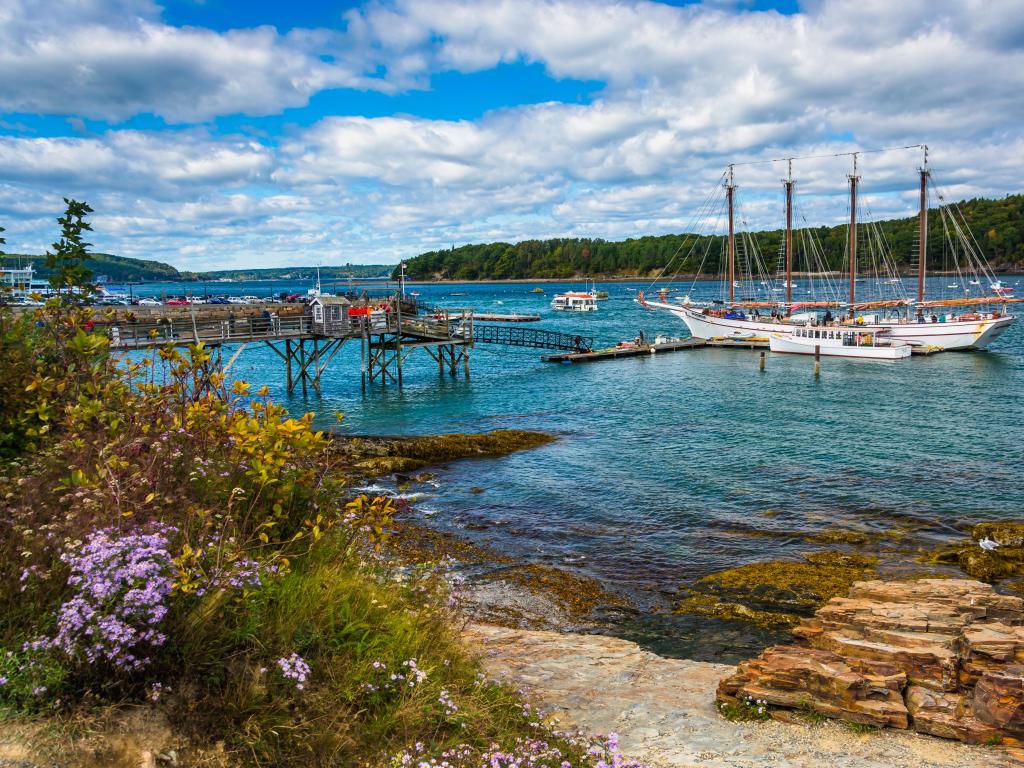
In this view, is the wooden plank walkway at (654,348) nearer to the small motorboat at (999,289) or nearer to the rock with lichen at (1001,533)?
the small motorboat at (999,289)

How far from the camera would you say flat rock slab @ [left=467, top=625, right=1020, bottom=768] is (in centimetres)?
664

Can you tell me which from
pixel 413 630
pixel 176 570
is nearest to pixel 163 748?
pixel 176 570

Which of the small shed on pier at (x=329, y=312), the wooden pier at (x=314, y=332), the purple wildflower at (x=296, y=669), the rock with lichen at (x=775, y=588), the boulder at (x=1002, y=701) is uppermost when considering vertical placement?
the small shed on pier at (x=329, y=312)

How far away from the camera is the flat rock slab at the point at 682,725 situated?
21.8 ft

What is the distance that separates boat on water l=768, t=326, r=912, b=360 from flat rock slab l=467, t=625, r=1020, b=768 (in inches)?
2134

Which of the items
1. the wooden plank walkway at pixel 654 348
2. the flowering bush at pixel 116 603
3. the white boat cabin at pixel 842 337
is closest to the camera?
the flowering bush at pixel 116 603

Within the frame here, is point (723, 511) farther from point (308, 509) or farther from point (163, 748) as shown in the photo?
point (163, 748)

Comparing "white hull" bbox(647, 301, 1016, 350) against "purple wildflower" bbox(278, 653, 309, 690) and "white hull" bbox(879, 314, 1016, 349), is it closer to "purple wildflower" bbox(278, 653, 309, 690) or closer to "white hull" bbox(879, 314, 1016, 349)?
"white hull" bbox(879, 314, 1016, 349)

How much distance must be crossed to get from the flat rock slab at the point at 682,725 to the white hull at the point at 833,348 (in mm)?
53045

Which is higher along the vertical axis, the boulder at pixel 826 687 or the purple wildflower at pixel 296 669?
the purple wildflower at pixel 296 669

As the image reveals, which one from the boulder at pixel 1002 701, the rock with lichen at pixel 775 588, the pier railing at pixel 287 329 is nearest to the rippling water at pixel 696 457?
the rock with lichen at pixel 775 588

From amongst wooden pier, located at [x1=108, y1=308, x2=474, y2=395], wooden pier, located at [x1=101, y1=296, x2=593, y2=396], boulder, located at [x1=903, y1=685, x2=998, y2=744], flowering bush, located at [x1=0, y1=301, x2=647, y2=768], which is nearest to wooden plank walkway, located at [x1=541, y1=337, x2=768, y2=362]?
wooden pier, located at [x1=101, y1=296, x2=593, y2=396]

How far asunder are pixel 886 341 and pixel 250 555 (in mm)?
65561

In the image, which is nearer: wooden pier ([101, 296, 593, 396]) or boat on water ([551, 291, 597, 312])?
wooden pier ([101, 296, 593, 396])
